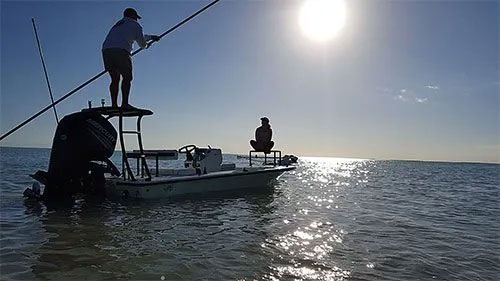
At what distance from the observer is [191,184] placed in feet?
37.8

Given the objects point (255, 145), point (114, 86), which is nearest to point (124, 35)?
point (114, 86)

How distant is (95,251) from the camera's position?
520 cm

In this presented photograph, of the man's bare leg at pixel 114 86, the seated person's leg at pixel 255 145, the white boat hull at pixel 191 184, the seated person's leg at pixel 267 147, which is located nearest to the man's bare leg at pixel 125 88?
the man's bare leg at pixel 114 86

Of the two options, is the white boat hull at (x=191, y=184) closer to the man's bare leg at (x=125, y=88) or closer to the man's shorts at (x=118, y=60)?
the man's bare leg at (x=125, y=88)

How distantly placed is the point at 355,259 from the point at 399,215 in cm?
533

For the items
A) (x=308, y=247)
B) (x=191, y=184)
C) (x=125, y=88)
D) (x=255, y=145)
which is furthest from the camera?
(x=255, y=145)

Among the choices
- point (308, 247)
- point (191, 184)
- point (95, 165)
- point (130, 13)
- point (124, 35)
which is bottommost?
point (308, 247)

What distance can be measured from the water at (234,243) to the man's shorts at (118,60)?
10.7ft

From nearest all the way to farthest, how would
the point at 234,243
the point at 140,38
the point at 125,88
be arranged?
1. the point at 234,243
2. the point at 140,38
3. the point at 125,88

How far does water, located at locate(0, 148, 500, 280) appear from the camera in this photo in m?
4.69

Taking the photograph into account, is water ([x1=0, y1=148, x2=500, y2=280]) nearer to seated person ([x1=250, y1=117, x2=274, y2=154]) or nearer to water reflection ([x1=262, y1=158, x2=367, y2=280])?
water reflection ([x1=262, y1=158, x2=367, y2=280])

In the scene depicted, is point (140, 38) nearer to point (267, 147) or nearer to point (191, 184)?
point (191, 184)

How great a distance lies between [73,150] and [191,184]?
367cm

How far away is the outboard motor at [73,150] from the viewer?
353 inches
